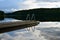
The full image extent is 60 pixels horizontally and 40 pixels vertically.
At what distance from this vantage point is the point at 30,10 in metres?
98.8

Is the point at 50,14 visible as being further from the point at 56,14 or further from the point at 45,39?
the point at 45,39

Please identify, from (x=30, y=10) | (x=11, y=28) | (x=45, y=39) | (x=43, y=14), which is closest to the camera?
(x=11, y=28)

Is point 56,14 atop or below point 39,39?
below

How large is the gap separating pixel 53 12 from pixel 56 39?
298ft

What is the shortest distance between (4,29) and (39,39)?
15.1 feet

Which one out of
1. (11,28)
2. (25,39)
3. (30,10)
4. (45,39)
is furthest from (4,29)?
(30,10)

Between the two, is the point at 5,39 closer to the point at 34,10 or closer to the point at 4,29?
the point at 4,29

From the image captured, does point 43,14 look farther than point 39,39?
Yes

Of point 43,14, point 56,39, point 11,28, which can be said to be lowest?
point 43,14

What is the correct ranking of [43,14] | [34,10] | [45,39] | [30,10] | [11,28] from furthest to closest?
[43,14], [34,10], [30,10], [45,39], [11,28]

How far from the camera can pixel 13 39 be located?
20.7 m

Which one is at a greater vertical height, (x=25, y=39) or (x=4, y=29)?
(x=4, y=29)

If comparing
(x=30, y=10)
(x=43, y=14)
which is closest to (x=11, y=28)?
(x=30, y=10)

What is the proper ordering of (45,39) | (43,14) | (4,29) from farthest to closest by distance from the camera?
(43,14)
(45,39)
(4,29)
